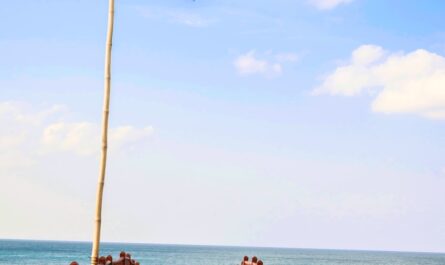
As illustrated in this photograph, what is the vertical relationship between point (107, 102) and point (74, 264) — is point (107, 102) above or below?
above

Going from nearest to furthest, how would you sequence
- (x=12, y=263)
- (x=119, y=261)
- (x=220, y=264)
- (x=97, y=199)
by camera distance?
(x=97, y=199)
(x=119, y=261)
(x=12, y=263)
(x=220, y=264)

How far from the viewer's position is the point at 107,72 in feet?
22.0

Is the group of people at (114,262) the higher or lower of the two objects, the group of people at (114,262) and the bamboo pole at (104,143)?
the lower

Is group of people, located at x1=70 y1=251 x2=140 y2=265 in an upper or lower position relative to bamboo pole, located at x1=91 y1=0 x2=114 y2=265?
lower

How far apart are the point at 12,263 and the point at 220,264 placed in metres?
36.0

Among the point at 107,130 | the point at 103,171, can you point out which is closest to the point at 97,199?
the point at 103,171

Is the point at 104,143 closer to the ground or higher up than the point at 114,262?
higher up

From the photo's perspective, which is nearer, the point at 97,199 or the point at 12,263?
the point at 97,199

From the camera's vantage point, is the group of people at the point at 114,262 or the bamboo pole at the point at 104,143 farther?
the group of people at the point at 114,262

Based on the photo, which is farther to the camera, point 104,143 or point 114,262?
point 114,262

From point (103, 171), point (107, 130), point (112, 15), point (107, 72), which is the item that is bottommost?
point (103, 171)

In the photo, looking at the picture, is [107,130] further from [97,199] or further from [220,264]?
[220,264]

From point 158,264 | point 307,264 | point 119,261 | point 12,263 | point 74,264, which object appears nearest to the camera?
point 74,264

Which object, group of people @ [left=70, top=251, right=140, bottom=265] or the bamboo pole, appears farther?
group of people @ [left=70, top=251, right=140, bottom=265]
